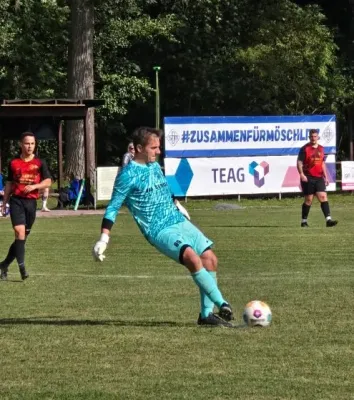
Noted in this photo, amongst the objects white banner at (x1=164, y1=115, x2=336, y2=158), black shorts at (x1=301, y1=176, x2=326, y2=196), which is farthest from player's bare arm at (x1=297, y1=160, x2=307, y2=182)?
white banner at (x1=164, y1=115, x2=336, y2=158)

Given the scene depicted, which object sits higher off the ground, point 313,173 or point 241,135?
point 241,135

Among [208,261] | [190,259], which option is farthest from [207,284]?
[208,261]

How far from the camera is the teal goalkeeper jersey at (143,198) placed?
9.78 meters

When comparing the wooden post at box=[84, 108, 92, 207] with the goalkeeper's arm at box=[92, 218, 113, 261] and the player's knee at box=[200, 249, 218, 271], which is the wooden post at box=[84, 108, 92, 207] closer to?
the player's knee at box=[200, 249, 218, 271]

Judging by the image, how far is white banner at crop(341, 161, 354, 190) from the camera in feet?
117

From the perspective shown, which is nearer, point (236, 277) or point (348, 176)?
point (236, 277)

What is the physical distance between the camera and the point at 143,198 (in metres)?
9.80

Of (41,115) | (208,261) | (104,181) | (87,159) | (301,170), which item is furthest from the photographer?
(87,159)

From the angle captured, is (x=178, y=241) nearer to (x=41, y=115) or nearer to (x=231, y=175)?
(x=41, y=115)

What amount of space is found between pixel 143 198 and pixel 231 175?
24152mm

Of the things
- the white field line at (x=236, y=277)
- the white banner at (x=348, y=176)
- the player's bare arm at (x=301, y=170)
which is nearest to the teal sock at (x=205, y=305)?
the white field line at (x=236, y=277)

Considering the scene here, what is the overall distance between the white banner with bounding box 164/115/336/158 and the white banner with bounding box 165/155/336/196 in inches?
8.6

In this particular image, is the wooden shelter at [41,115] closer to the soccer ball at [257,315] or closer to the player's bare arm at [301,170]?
the player's bare arm at [301,170]

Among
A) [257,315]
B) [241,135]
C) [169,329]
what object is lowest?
[169,329]
